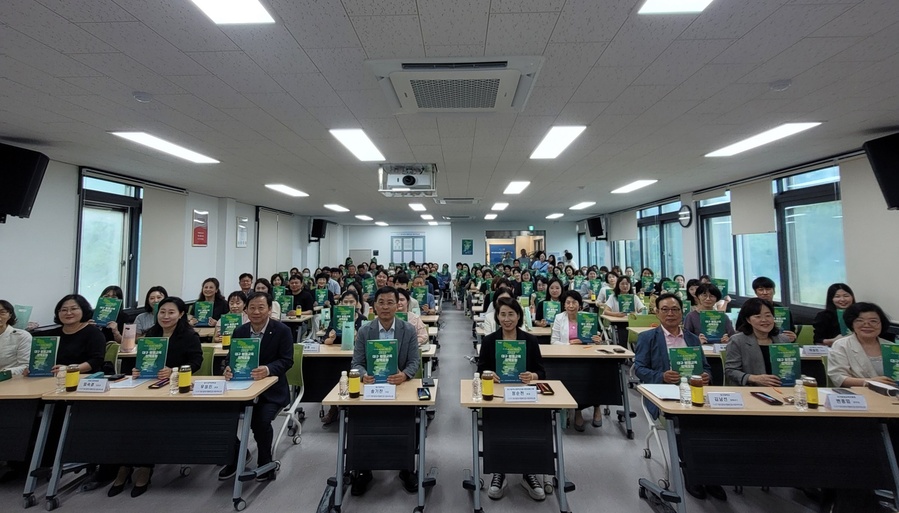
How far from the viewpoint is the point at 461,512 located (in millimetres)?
2502

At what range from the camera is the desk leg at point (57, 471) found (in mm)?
2529

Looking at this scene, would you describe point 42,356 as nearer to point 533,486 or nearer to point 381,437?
point 381,437

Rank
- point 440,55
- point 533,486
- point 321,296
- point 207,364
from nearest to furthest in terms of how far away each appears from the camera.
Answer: point 440,55 → point 533,486 → point 207,364 → point 321,296

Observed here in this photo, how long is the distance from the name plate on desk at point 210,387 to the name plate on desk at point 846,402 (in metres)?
4.12

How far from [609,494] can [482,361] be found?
136 cm

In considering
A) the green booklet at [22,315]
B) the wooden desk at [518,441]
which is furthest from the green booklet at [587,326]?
the green booklet at [22,315]

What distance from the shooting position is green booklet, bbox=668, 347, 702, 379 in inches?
109

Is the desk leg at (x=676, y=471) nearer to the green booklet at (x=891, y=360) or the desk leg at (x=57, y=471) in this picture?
the green booklet at (x=891, y=360)

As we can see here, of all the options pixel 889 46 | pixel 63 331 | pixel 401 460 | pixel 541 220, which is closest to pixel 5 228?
pixel 63 331

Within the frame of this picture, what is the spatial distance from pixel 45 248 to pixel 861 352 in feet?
31.4

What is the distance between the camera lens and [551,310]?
520 cm

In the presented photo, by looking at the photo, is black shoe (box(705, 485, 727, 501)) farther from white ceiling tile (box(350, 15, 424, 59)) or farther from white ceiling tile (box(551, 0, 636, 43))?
white ceiling tile (box(350, 15, 424, 59))

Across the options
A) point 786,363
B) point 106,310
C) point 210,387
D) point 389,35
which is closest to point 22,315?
point 106,310

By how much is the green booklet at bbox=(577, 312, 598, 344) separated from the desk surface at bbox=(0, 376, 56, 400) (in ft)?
15.8
